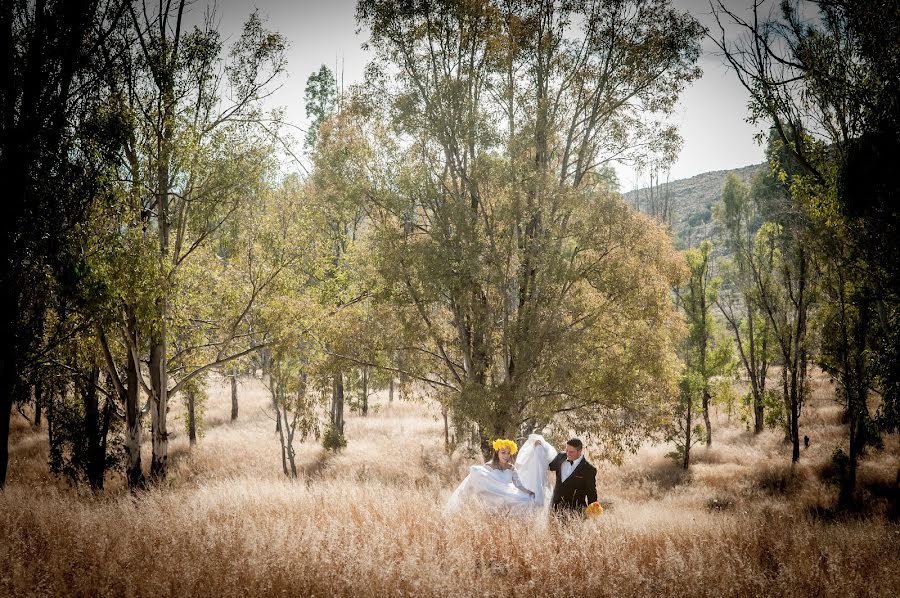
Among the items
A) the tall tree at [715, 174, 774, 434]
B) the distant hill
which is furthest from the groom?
the distant hill

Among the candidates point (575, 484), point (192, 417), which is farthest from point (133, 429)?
point (575, 484)

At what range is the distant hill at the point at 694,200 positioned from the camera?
7894 centimetres

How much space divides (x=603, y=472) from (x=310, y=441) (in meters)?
13.2

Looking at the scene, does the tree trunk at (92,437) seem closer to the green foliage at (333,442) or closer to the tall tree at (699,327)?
the green foliage at (333,442)

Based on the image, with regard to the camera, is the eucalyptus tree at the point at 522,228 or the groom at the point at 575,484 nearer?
→ the groom at the point at 575,484

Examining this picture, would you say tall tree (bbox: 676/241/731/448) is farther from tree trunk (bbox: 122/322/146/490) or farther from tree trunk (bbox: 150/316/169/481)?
tree trunk (bbox: 122/322/146/490)

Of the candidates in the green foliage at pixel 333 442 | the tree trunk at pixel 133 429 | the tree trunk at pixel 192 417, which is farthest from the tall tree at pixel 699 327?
the tree trunk at pixel 192 417

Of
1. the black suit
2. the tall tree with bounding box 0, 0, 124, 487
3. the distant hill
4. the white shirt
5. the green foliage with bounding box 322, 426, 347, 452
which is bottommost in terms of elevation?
the green foliage with bounding box 322, 426, 347, 452

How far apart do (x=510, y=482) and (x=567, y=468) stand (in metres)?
0.85

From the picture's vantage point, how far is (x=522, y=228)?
12.2 meters

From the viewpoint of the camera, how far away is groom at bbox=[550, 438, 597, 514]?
21.6 feet

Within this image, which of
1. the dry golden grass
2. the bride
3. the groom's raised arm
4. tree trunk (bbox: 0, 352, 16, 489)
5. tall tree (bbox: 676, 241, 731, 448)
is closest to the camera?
the dry golden grass

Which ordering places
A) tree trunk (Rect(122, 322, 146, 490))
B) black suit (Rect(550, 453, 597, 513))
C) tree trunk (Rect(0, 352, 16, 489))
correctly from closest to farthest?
black suit (Rect(550, 453, 597, 513)), tree trunk (Rect(0, 352, 16, 489)), tree trunk (Rect(122, 322, 146, 490))

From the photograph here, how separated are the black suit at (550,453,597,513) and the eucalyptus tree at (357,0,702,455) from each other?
3622mm
